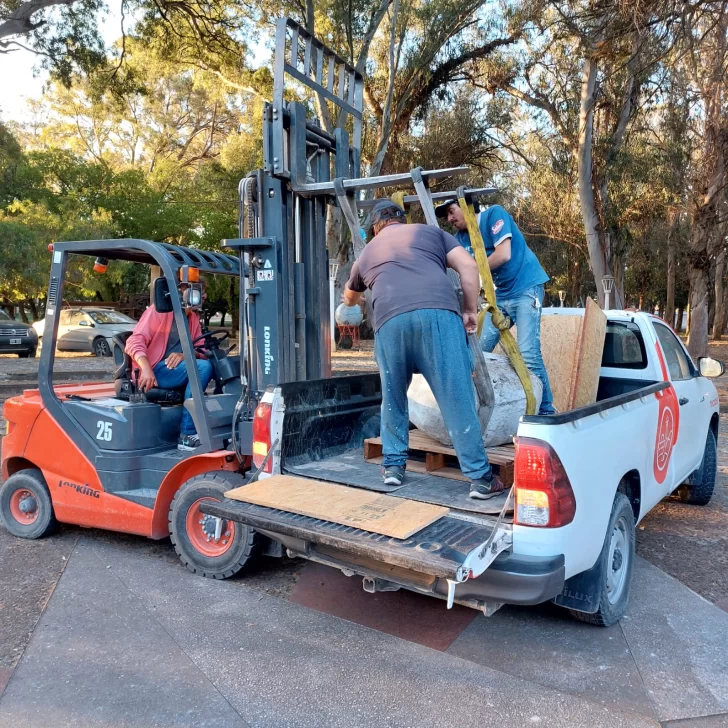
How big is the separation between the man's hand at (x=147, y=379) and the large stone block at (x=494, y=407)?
200cm

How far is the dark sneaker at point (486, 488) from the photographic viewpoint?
3.77 metres

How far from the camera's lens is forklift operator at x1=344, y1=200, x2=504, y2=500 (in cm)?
382

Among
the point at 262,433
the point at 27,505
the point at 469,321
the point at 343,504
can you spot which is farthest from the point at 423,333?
the point at 27,505

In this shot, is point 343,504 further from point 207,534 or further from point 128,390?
point 128,390

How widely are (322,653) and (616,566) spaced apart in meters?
1.75

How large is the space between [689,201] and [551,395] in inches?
767

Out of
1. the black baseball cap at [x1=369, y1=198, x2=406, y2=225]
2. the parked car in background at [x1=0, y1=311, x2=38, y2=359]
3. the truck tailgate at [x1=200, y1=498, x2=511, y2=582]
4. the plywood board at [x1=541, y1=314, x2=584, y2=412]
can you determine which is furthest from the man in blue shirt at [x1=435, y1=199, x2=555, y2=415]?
the parked car in background at [x1=0, y1=311, x2=38, y2=359]

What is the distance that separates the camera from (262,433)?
4.27 m

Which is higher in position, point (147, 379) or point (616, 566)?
point (147, 379)

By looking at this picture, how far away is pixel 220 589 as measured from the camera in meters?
4.51

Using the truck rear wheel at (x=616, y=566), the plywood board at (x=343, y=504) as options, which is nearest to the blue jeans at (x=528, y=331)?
the truck rear wheel at (x=616, y=566)

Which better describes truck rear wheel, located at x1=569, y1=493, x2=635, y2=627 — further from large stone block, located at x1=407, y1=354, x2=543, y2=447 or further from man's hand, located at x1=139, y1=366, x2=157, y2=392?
man's hand, located at x1=139, y1=366, x2=157, y2=392

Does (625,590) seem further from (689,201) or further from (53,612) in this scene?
(689,201)

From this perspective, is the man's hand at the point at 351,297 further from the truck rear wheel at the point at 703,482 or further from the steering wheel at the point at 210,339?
the truck rear wheel at the point at 703,482
